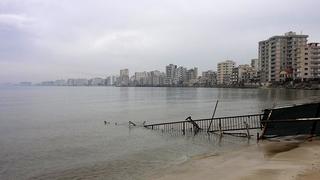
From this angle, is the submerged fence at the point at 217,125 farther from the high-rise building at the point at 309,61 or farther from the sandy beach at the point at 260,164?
the high-rise building at the point at 309,61

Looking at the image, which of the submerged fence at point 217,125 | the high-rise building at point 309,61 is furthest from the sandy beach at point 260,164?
the high-rise building at point 309,61

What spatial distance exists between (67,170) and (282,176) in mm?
11756

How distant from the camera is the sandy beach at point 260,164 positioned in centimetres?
1584

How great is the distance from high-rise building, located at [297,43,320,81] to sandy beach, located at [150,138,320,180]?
172162 millimetres

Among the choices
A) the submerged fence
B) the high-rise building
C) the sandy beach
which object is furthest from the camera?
the high-rise building

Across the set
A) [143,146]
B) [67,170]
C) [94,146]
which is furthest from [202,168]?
[94,146]

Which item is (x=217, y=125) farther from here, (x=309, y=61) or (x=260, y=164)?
(x=309, y=61)

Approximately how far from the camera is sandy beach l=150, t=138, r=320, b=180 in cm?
1584

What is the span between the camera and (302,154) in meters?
19.6

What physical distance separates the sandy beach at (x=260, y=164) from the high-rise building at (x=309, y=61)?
565ft

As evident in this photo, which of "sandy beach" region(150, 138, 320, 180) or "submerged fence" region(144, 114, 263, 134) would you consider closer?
"sandy beach" region(150, 138, 320, 180)

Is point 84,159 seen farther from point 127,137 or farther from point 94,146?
point 127,137

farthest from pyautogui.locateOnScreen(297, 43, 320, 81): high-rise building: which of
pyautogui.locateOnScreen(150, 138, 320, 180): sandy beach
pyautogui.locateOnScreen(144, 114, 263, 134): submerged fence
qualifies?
pyautogui.locateOnScreen(150, 138, 320, 180): sandy beach

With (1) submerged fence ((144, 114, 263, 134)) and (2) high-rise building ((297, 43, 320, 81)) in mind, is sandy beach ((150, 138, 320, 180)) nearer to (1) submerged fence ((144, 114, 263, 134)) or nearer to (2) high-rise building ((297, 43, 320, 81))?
(1) submerged fence ((144, 114, 263, 134))
